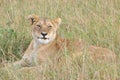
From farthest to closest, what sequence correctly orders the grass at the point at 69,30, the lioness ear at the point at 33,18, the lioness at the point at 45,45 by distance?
the lioness ear at the point at 33,18, the lioness at the point at 45,45, the grass at the point at 69,30

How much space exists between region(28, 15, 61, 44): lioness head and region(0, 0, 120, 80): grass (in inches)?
15.9

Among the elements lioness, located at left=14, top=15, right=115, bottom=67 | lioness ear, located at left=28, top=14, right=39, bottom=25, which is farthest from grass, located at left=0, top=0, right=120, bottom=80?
lioness ear, located at left=28, top=14, right=39, bottom=25

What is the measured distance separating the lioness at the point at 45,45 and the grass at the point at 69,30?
0.18m

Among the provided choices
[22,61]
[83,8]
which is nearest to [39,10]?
[83,8]

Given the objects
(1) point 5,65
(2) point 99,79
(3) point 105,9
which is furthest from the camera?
(3) point 105,9

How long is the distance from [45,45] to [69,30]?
2.61ft

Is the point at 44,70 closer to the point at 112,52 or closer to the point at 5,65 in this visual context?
the point at 5,65

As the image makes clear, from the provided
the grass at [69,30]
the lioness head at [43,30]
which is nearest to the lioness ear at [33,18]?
the lioness head at [43,30]

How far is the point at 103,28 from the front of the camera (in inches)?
287

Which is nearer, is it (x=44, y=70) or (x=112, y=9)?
(x=44, y=70)

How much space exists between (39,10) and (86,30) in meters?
1.44

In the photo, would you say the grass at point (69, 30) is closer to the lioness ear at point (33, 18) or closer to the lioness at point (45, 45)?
the lioness at point (45, 45)

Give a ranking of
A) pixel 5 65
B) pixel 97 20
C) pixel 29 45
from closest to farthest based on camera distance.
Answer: pixel 5 65 → pixel 29 45 → pixel 97 20

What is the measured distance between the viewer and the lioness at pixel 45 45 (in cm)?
638
